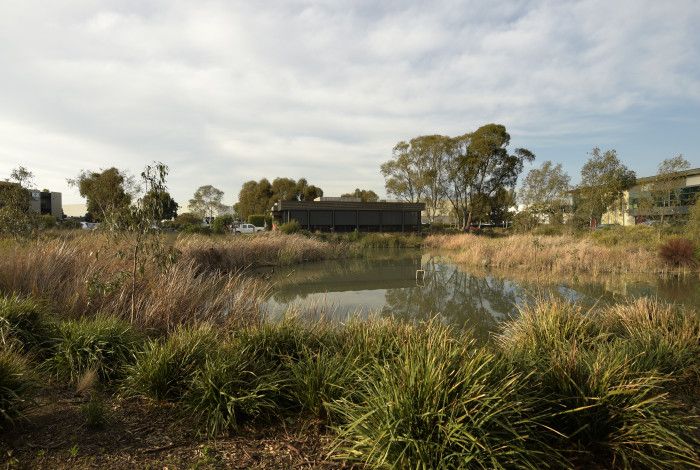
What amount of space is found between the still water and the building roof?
20.9 metres

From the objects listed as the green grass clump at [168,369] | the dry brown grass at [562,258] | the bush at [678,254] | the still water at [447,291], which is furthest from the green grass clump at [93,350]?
the bush at [678,254]

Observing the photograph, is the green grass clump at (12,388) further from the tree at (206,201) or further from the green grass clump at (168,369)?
the tree at (206,201)

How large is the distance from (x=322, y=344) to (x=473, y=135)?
45.3 meters

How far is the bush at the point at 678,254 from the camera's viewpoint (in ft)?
58.2

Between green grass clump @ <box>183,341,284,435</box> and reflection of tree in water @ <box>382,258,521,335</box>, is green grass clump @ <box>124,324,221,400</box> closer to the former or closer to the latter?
green grass clump @ <box>183,341,284,435</box>

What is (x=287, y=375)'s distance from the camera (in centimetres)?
401

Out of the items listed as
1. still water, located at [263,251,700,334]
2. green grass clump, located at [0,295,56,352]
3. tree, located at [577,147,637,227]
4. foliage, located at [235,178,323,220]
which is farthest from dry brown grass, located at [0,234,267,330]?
Result: foliage, located at [235,178,323,220]

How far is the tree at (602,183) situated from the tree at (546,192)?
2808 mm

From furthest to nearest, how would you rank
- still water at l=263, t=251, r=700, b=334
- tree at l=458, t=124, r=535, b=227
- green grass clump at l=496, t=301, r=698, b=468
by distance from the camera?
tree at l=458, t=124, r=535, b=227
still water at l=263, t=251, r=700, b=334
green grass clump at l=496, t=301, r=698, b=468

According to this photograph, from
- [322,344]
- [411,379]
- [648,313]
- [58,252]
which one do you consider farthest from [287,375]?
[58,252]

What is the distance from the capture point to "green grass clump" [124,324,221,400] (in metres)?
3.85

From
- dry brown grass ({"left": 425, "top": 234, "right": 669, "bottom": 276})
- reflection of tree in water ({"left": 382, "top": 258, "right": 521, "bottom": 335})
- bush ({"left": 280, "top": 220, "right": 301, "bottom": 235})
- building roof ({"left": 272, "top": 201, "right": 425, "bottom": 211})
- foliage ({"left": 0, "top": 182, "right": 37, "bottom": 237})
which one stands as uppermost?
building roof ({"left": 272, "top": 201, "right": 425, "bottom": 211})

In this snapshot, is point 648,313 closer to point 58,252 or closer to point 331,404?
point 331,404

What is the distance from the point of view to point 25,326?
16.1ft
